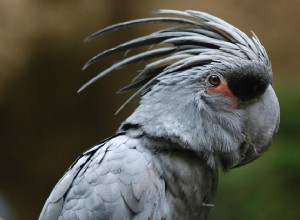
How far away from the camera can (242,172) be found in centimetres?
711

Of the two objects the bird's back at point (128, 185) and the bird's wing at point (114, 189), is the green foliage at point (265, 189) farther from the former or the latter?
the bird's wing at point (114, 189)

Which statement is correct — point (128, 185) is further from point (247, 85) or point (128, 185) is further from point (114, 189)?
point (247, 85)

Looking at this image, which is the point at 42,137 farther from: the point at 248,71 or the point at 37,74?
the point at 248,71

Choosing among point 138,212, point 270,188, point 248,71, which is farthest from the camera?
point 270,188

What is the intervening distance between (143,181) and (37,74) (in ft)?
17.3

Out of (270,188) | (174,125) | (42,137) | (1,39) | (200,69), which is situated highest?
(1,39)

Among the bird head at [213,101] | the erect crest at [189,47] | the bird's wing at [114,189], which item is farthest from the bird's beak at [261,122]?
the bird's wing at [114,189]

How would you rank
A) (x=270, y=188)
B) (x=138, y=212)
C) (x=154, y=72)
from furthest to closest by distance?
(x=270, y=188) < (x=154, y=72) < (x=138, y=212)

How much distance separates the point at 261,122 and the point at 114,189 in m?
1.14

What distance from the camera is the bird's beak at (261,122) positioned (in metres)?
3.95

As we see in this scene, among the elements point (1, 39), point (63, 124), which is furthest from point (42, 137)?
point (1, 39)

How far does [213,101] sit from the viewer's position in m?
4.04

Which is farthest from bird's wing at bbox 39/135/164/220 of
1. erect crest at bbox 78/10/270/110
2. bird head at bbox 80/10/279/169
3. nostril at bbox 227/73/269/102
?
nostril at bbox 227/73/269/102

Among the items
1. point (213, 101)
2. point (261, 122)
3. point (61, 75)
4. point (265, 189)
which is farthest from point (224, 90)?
point (61, 75)
